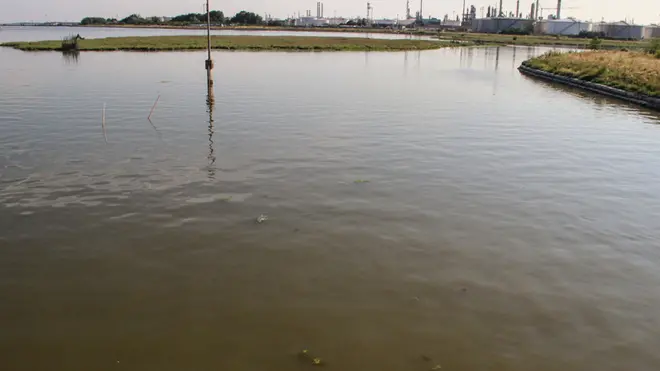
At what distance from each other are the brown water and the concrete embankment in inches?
371

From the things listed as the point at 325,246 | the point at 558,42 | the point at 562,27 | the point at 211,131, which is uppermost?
the point at 562,27

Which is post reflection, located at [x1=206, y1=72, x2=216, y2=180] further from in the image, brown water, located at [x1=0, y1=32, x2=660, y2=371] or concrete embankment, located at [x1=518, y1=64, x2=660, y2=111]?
concrete embankment, located at [x1=518, y1=64, x2=660, y2=111]

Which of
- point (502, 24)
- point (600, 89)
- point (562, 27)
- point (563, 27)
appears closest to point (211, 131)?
point (600, 89)

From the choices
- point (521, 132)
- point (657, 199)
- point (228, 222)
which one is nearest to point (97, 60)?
point (521, 132)

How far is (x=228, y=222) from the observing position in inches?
388

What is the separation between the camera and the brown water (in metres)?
6.32

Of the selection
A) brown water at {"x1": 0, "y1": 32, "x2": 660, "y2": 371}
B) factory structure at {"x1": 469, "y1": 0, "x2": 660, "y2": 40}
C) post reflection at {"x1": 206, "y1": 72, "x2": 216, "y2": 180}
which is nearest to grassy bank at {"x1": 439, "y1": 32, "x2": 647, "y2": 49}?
factory structure at {"x1": 469, "y1": 0, "x2": 660, "y2": 40}

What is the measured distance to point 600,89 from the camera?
1320 inches

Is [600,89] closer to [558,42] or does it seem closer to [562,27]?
[558,42]

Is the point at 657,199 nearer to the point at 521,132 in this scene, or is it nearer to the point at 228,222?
the point at 521,132

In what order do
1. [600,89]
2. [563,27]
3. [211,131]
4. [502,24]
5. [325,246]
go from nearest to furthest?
[325,246] < [211,131] < [600,89] < [563,27] < [502,24]

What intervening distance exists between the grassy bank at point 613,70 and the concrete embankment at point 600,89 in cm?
38

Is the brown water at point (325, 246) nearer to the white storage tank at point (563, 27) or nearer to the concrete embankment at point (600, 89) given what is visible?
the concrete embankment at point (600, 89)

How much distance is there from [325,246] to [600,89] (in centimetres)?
3058
